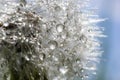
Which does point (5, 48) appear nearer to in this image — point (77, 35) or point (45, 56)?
point (45, 56)

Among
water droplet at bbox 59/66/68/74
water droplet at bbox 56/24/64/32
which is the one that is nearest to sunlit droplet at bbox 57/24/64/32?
water droplet at bbox 56/24/64/32

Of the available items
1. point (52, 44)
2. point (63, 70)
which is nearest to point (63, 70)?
point (63, 70)

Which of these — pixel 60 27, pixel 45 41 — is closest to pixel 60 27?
pixel 60 27

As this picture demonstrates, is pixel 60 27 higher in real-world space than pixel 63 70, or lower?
higher

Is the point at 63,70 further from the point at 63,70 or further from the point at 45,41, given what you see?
the point at 45,41

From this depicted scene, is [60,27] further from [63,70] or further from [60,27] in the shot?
[63,70]

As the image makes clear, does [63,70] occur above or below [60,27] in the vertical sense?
below

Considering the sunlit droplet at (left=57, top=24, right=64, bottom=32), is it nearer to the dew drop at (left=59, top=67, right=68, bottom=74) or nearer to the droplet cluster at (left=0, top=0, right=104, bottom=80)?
the droplet cluster at (left=0, top=0, right=104, bottom=80)

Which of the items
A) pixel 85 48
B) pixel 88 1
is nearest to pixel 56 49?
pixel 85 48
